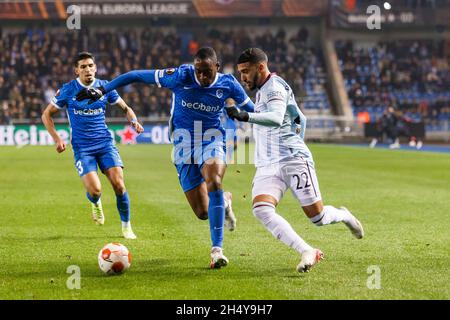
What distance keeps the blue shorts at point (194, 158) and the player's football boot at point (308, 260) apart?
5.64 ft

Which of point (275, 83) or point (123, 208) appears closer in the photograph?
point (275, 83)

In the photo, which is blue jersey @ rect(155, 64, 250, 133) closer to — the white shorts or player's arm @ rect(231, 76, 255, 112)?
player's arm @ rect(231, 76, 255, 112)

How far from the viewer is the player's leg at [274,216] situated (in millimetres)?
7762

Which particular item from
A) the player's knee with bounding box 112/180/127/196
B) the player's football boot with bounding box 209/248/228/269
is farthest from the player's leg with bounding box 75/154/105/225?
the player's football boot with bounding box 209/248/228/269

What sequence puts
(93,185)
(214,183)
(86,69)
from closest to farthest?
(214,183) < (86,69) < (93,185)

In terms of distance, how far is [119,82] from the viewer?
866 cm

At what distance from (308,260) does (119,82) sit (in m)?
2.79

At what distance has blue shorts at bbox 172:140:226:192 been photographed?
356 inches

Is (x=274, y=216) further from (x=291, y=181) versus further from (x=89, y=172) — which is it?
(x=89, y=172)

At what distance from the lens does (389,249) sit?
31.2ft

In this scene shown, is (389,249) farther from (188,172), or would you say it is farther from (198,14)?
(198,14)

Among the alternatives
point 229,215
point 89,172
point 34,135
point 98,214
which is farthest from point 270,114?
point 34,135

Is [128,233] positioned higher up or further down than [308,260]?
further down
